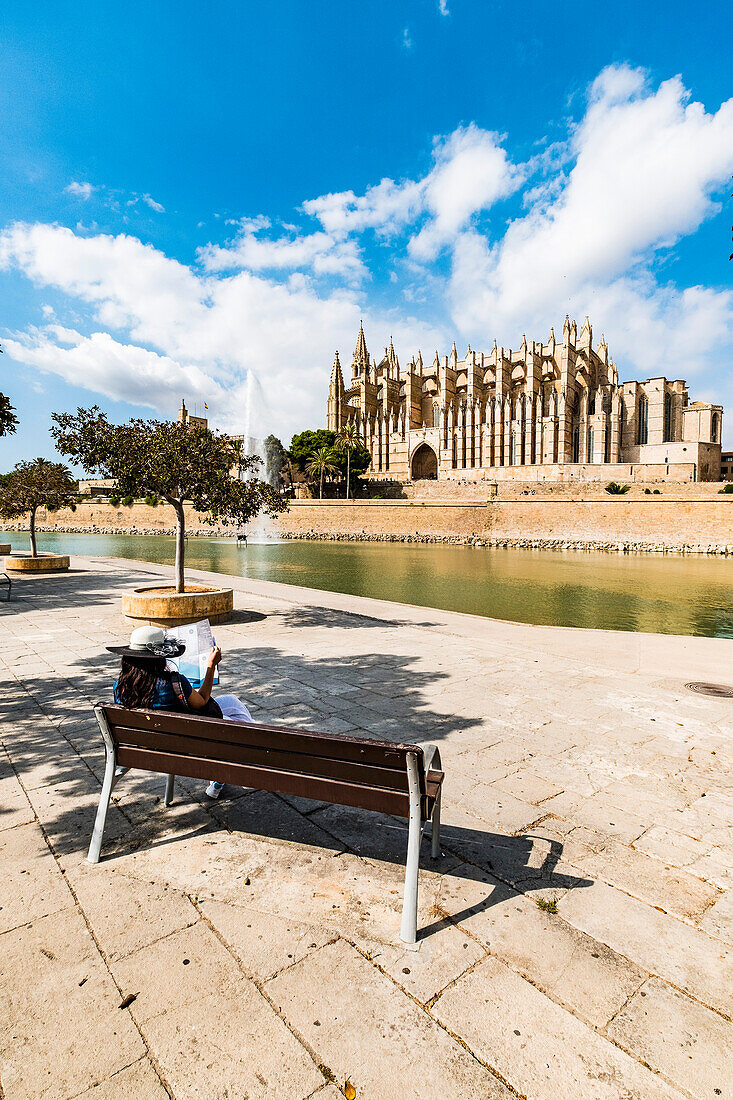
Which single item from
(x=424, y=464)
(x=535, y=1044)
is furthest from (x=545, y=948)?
(x=424, y=464)

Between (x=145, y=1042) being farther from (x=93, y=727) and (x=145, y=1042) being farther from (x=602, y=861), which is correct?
(x=93, y=727)

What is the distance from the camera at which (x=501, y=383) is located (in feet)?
214

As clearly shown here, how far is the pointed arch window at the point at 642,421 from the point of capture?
61.7m

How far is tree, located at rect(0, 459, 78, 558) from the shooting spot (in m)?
15.0

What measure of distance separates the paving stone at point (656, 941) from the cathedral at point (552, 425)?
185ft

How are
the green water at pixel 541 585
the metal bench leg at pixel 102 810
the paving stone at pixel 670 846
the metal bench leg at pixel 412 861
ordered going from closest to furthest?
the metal bench leg at pixel 412 861, the metal bench leg at pixel 102 810, the paving stone at pixel 670 846, the green water at pixel 541 585

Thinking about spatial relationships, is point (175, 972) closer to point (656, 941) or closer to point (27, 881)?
point (27, 881)

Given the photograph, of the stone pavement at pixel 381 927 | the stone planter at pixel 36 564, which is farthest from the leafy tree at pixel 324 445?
the stone pavement at pixel 381 927

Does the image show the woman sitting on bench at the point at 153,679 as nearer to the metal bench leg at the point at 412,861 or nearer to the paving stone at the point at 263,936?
the paving stone at the point at 263,936

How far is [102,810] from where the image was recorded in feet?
8.93

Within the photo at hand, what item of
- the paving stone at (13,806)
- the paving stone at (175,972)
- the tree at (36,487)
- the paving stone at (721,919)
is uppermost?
the tree at (36,487)

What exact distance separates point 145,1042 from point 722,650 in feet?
28.1

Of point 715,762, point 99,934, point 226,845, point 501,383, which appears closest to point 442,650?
point 715,762

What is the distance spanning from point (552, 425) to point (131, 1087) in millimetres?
64682
